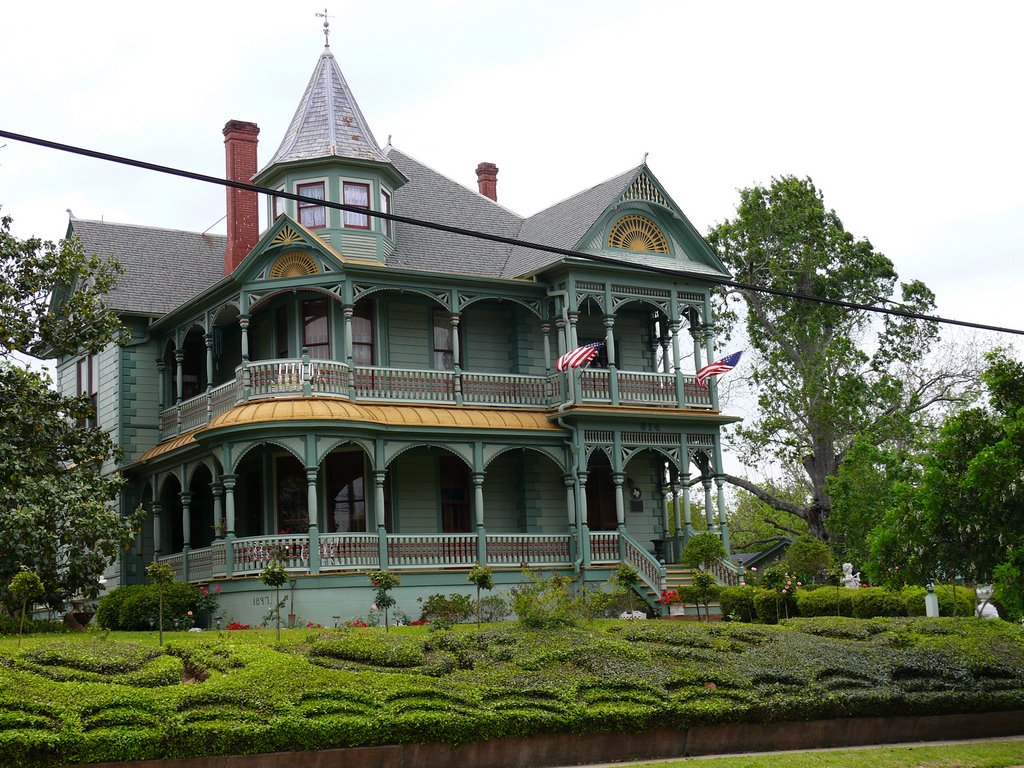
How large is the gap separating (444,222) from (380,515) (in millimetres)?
9005

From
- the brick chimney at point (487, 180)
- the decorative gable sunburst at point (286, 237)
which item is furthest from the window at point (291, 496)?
the brick chimney at point (487, 180)

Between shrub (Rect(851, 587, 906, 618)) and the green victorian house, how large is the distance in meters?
5.81

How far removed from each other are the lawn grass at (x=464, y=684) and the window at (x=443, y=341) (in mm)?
11848

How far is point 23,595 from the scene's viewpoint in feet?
57.5

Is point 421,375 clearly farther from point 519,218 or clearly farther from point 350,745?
point 350,745

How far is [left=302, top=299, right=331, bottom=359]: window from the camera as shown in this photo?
95.1ft

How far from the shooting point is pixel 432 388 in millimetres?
28828

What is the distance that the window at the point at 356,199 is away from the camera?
1165 inches

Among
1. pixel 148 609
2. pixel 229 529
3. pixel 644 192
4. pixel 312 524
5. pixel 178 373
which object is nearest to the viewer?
pixel 148 609

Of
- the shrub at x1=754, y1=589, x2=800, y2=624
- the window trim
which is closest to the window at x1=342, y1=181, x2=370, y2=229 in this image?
the window trim

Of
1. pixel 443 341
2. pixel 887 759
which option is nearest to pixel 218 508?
pixel 443 341

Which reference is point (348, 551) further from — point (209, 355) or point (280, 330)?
point (209, 355)

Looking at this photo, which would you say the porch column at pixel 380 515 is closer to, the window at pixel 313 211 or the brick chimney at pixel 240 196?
the window at pixel 313 211

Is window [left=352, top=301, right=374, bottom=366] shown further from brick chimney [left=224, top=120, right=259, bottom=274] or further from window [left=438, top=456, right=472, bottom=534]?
brick chimney [left=224, top=120, right=259, bottom=274]
